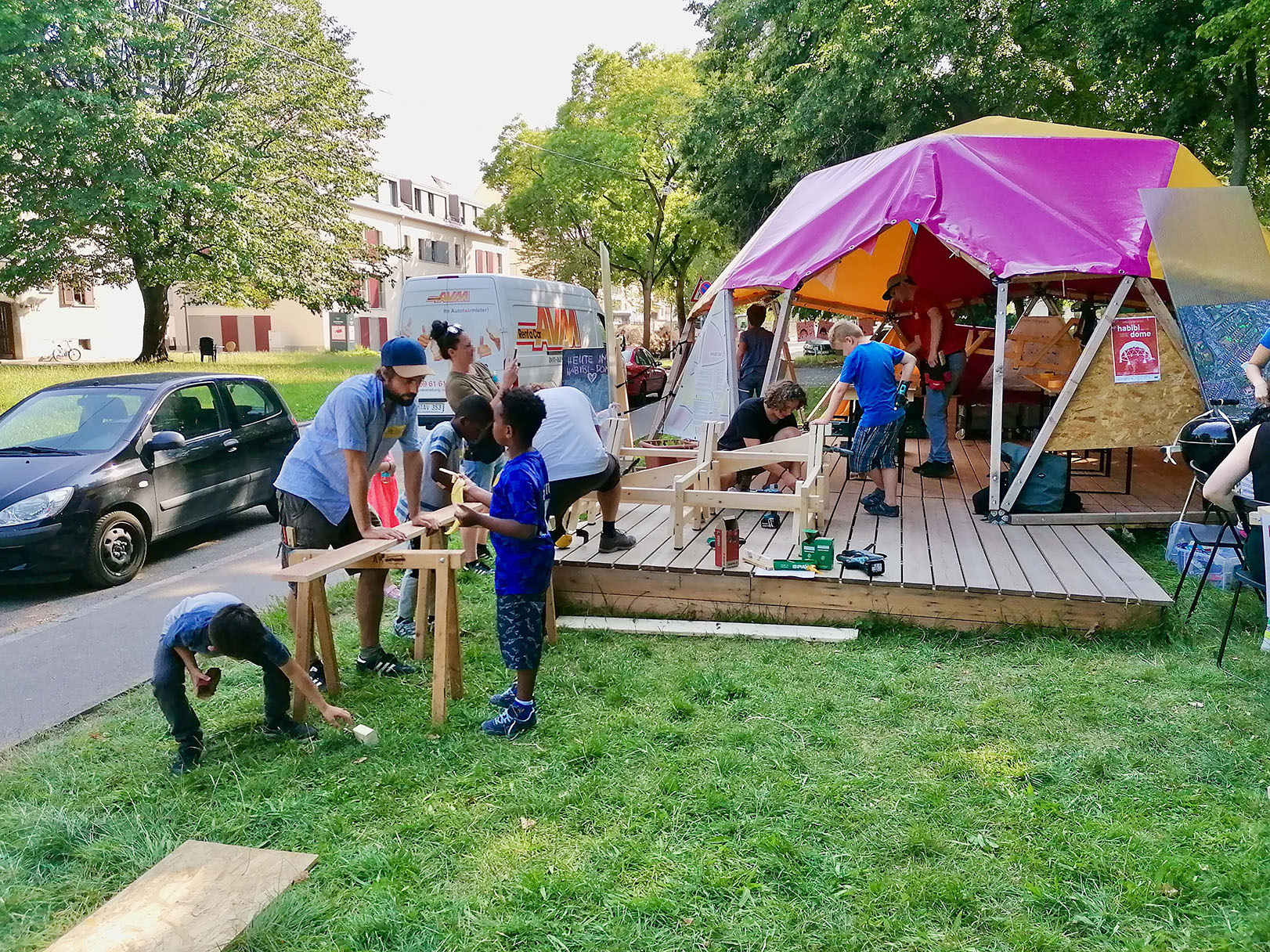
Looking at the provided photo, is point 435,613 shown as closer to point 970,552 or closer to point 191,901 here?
point 191,901

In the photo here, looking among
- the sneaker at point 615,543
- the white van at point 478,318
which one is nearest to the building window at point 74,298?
the white van at point 478,318

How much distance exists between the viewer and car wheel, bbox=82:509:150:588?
7293 mm

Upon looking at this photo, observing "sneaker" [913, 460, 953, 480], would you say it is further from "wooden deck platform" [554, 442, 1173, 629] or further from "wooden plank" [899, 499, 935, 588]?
"wooden deck platform" [554, 442, 1173, 629]

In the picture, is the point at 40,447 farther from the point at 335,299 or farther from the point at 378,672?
the point at 335,299

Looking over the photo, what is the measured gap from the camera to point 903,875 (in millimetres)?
3211

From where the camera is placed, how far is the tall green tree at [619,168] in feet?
Answer: 115

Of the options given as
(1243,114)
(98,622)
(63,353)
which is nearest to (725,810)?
(98,622)

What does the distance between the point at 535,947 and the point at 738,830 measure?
952 millimetres

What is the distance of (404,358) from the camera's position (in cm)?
459

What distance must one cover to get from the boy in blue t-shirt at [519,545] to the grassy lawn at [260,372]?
31.7 feet

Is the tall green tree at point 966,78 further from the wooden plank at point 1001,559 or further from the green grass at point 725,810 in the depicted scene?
the green grass at point 725,810

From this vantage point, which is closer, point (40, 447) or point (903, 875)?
point (903, 875)

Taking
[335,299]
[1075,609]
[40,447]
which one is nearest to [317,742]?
[1075,609]

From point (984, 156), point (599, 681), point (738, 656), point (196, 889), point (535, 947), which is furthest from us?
point (984, 156)
